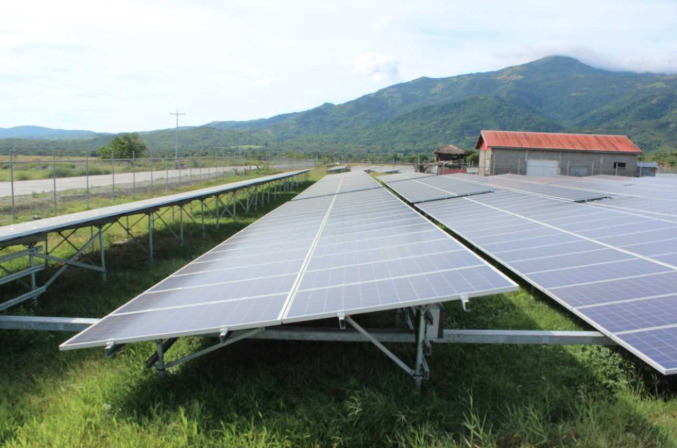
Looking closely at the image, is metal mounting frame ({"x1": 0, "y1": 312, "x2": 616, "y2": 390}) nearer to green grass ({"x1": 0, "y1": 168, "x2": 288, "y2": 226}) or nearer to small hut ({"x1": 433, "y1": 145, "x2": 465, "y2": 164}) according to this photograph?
green grass ({"x1": 0, "y1": 168, "x2": 288, "y2": 226})

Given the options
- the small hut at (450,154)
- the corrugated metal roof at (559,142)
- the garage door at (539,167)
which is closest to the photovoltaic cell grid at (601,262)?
the garage door at (539,167)

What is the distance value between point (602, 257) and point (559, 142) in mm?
45795

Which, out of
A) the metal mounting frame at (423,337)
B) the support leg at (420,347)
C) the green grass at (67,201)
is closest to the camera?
the support leg at (420,347)

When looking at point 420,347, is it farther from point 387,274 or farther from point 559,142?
point 559,142

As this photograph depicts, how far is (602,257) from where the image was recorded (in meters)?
7.40

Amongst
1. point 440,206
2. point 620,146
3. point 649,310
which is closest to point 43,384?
point 649,310

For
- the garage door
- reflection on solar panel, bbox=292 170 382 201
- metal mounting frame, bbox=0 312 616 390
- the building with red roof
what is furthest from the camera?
the garage door

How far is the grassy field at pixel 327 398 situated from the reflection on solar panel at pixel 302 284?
966 millimetres

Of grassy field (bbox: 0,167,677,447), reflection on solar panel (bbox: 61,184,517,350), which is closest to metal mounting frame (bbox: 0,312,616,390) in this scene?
grassy field (bbox: 0,167,677,447)

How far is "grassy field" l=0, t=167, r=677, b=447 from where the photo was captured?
A: 4.38 metres

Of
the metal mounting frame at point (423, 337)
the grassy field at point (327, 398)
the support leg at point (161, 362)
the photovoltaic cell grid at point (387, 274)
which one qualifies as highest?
the photovoltaic cell grid at point (387, 274)

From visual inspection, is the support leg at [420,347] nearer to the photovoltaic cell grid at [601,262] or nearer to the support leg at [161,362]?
the photovoltaic cell grid at [601,262]

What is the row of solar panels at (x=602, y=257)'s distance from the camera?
5.04 metres

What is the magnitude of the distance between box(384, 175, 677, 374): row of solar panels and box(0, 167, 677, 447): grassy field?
2.86 feet
